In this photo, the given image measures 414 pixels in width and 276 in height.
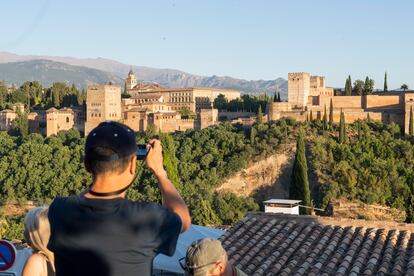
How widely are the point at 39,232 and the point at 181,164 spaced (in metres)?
31.8

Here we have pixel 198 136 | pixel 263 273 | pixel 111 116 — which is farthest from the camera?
pixel 111 116

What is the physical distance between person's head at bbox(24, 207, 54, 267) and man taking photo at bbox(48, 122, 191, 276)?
0.21 ft

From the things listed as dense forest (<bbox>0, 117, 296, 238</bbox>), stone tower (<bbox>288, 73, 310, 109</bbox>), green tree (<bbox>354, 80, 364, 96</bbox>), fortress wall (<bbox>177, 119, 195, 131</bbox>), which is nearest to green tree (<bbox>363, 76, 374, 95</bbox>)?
green tree (<bbox>354, 80, 364, 96</bbox>)

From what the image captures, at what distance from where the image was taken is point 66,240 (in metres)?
2.12

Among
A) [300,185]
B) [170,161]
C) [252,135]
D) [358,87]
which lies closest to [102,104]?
[252,135]

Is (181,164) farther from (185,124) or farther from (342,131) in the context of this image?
(185,124)

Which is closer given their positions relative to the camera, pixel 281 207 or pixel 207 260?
pixel 207 260

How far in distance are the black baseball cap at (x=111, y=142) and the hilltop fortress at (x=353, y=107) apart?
116ft

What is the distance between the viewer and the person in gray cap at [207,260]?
229cm

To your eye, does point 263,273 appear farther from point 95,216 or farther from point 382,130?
point 382,130

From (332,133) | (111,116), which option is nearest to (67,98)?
(111,116)

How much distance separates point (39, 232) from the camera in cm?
223

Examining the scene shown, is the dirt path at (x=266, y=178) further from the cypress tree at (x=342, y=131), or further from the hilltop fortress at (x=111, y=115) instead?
the hilltop fortress at (x=111, y=115)

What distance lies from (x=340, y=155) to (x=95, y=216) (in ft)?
104
